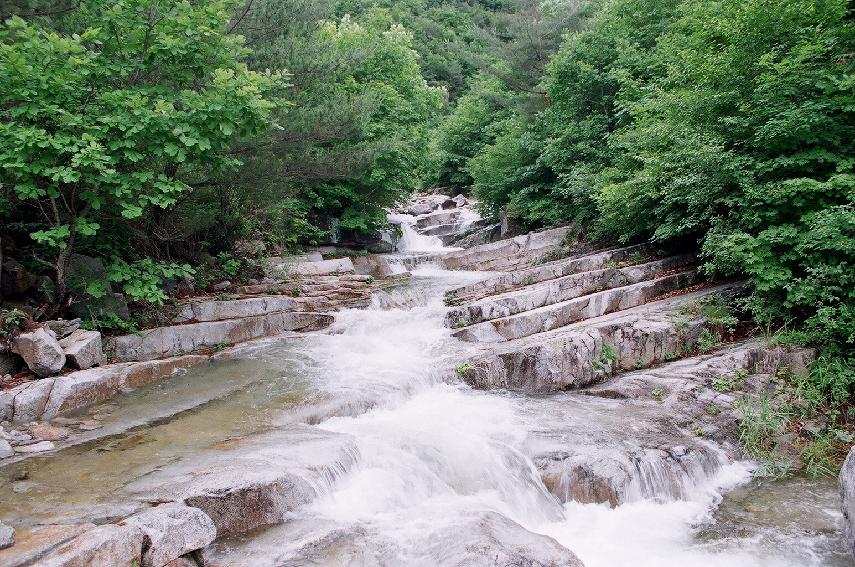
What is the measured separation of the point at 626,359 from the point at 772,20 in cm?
631

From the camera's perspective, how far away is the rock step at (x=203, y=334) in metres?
8.51

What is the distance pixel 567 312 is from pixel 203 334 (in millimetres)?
6736

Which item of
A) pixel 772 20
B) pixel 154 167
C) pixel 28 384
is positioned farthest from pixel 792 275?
pixel 28 384

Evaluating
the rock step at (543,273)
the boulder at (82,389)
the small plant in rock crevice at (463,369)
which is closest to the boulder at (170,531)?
the boulder at (82,389)

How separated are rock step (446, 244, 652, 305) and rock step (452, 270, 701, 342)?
173 cm

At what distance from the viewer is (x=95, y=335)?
7.80 meters

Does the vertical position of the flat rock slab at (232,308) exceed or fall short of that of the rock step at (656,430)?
it exceeds it

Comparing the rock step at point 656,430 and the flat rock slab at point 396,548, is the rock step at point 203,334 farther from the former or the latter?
the rock step at point 656,430

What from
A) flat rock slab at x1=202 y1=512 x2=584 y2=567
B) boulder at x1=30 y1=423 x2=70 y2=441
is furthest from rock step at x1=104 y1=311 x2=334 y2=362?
flat rock slab at x1=202 y1=512 x2=584 y2=567

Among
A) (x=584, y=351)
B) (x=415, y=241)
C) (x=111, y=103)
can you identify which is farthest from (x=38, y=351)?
(x=415, y=241)

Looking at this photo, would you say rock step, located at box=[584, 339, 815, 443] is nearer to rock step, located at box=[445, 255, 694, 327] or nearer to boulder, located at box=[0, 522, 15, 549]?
rock step, located at box=[445, 255, 694, 327]

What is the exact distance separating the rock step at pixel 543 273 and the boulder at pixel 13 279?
7.67m

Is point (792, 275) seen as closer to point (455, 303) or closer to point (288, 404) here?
point (455, 303)

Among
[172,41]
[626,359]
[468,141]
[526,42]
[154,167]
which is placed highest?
[526,42]
